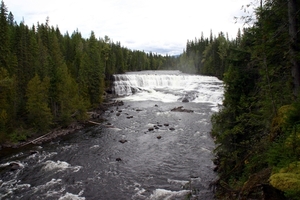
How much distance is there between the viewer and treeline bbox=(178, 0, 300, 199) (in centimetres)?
634

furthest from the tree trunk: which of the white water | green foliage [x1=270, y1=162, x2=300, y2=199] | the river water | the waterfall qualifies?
the waterfall

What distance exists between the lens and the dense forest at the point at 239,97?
7.02 meters

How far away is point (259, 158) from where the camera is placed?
9.59 m

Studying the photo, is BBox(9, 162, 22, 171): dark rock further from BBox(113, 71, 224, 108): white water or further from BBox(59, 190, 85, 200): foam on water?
BBox(113, 71, 224, 108): white water

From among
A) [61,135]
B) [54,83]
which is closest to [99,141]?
[61,135]

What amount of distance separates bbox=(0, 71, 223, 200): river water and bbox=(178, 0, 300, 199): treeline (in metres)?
2.39

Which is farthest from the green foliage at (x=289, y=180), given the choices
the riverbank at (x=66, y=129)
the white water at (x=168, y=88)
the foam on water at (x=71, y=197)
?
the white water at (x=168, y=88)

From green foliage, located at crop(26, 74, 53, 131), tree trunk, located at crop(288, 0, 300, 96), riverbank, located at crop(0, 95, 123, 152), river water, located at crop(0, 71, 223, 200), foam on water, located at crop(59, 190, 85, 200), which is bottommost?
foam on water, located at crop(59, 190, 85, 200)

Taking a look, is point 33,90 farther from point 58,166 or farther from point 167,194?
point 167,194

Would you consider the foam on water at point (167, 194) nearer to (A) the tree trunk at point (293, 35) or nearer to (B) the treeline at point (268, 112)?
(B) the treeline at point (268, 112)

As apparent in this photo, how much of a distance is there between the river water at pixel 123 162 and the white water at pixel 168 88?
46.1ft

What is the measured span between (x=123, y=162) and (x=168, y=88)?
45073 mm

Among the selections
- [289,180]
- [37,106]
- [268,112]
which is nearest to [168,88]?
[37,106]

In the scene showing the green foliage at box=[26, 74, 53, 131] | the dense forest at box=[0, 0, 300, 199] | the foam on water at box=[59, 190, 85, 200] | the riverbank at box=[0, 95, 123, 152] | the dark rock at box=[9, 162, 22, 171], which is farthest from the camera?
the green foliage at box=[26, 74, 53, 131]
